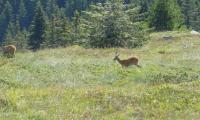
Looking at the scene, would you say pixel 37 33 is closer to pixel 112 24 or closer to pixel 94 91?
pixel 112 24

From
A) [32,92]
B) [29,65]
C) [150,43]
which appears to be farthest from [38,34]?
[32,92]

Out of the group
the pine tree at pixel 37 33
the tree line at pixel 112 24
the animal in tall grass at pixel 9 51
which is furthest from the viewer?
the pine tree at pixel 37 33

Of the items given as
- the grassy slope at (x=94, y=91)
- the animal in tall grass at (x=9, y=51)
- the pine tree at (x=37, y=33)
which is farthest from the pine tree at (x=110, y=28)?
the pine tree at (x=37, y=33)

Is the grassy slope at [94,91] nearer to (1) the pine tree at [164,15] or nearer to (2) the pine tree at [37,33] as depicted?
(1) the pine tree at [164,15]

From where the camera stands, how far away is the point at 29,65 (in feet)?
67.2

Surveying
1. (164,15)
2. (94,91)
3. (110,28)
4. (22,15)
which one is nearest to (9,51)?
(110,28)

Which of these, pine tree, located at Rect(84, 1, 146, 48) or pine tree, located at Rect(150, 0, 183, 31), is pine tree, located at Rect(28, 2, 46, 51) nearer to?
pine tree, located at Rect(150, 0, 183, 31)

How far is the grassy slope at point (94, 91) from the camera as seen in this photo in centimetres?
1243

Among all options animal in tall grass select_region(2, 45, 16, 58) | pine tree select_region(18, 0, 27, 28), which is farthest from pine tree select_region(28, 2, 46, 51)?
pine tree select_region(18, 0, 27, 28)

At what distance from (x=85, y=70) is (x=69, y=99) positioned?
648 cm

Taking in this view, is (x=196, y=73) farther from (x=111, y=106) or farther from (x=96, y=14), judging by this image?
(x=96, y=14)

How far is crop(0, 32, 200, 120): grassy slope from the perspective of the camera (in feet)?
40.8

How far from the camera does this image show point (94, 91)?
1450cm

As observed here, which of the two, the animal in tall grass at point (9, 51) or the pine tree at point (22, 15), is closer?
the animal in tall grass at point (9, 51)
